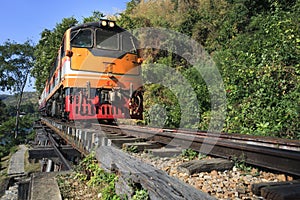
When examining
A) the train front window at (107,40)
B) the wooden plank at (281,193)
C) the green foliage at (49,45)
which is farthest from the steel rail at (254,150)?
the green foliage at (49,45)

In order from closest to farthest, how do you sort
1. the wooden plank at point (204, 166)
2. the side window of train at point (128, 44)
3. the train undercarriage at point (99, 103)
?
1. the wooden plank at point (204, 166)
2. the train undercarriage at point (99, 103)
3. the side window of train at point (128, 44)

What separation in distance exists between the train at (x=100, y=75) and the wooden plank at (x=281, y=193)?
621 centimetres

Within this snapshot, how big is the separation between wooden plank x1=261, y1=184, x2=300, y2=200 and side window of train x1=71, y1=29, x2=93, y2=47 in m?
7.14

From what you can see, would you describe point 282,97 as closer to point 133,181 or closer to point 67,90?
point 133,181

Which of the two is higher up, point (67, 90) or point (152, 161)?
point (67, 90)

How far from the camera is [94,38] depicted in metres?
7.75

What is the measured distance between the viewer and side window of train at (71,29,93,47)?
25.0 feet

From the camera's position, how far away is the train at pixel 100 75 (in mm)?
7184

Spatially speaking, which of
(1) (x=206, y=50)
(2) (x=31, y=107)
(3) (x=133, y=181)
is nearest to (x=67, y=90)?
(3) (x=133, y=181)

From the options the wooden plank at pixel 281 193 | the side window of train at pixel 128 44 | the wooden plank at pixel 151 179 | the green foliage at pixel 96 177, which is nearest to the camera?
the wooden plank at pixel 281 193

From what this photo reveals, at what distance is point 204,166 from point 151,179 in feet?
1.83

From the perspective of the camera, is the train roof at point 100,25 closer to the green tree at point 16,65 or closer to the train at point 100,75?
the train at point 100,75

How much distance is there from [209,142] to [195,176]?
878mm

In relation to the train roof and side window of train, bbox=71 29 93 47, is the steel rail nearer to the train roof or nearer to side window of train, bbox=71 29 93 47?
side window of train, bbox=71 29 93 47
